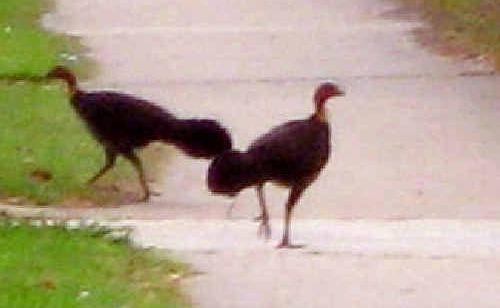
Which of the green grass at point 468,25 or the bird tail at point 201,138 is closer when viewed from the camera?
the bird tail at point 201,138

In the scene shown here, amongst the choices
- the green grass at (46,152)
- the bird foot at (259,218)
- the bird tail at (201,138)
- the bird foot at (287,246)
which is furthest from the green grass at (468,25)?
the bird foot at (287,246)

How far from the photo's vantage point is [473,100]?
1544cm

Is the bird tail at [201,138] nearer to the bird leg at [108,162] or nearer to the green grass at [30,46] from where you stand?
the bird leg at [108,162]

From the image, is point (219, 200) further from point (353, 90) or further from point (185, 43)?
point (185, 43)

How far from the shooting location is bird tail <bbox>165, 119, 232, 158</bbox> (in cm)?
1085

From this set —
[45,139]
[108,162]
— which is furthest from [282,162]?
[45,139]

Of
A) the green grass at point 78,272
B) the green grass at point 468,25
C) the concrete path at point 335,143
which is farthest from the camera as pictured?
the green grass at point 468,25

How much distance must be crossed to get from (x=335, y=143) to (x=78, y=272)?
5384mm

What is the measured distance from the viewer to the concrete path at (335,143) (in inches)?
339

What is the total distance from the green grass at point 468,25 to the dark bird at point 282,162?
744cm

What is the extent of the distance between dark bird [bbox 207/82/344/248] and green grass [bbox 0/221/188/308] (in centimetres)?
74

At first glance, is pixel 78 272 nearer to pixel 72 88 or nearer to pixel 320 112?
pixel 320 112

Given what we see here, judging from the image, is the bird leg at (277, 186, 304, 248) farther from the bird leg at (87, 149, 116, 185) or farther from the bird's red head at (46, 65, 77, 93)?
the bird's red head at (46, 65, 77, 93)

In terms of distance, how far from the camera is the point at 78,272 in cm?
843
